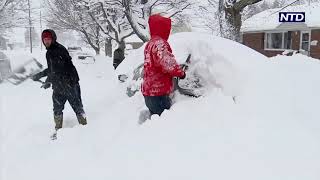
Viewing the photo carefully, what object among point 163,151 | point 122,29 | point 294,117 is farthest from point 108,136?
point 122,29

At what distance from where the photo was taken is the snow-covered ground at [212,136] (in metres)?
3.47

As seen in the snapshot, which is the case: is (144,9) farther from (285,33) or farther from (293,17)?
(285,33)

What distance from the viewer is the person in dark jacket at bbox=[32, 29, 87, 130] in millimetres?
5929

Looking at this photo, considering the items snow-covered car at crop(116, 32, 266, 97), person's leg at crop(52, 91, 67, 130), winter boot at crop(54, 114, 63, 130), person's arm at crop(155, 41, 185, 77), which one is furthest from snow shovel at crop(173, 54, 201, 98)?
winter boot at crop(54, 114, 63, 130)

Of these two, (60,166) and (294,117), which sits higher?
(294,117)

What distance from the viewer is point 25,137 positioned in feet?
19.8

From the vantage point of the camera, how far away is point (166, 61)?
4.32 m

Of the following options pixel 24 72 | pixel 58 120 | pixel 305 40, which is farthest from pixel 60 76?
pixel 305 40

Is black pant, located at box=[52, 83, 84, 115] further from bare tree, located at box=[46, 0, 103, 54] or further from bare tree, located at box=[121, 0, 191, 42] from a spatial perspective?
bare tree, located at box=[46, 0, 103, 54]

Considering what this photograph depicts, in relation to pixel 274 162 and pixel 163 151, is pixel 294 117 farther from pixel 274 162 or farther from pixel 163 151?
pixel 163 151

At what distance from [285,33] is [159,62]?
2099 centimetres

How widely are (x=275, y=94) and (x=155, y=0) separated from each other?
41.7 feet

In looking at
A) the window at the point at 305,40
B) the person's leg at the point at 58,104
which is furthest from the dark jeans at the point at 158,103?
Answer: the window at the point at 305,40

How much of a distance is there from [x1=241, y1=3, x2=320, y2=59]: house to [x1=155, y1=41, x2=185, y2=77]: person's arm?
17005mm
